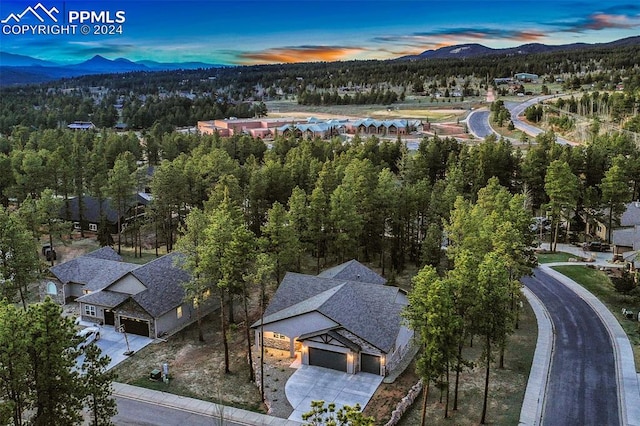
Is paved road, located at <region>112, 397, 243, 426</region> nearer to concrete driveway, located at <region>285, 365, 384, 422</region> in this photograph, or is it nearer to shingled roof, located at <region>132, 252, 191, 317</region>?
concrete driveway, located at <region>285, 365, 384, 422</region>

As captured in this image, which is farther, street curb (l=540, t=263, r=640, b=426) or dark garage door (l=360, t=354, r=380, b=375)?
dark garage door (l=360, t=354, r=380, b=375)

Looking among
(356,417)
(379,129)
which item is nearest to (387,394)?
(356,417)

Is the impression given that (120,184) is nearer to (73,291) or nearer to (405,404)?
(73,291)

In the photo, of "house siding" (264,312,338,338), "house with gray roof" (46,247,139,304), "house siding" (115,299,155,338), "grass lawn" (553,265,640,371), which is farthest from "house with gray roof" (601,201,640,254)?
"house with gray roof" (46,247,139,304)

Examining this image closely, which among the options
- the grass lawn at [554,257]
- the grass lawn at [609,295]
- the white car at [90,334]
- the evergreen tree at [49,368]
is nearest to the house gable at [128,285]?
the white car at [90,334]

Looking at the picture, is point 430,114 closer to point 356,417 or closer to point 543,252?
point 543,252

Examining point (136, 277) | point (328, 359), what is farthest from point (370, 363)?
point (136, 277)
